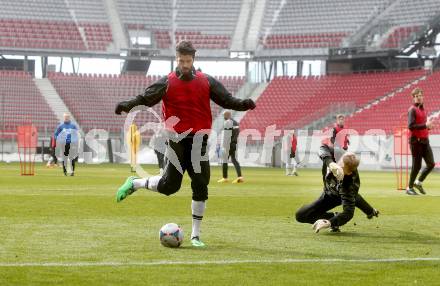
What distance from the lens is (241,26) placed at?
188 feet

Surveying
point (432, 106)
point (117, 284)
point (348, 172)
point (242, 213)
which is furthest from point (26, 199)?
point (432, 106)

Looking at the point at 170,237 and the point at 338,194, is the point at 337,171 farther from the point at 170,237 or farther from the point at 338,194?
the point at 170,237

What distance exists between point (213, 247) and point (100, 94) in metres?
46.7

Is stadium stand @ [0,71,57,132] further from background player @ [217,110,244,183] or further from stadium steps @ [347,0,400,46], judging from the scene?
background player @ [217,110,244,183]

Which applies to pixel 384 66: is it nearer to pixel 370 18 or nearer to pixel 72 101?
pixel 370 18

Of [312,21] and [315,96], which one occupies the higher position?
[312,21]

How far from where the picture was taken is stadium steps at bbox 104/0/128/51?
182 ft

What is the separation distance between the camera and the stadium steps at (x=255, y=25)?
184 ft

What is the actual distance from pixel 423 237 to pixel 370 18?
44345 millimetres

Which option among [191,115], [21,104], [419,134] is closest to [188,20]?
[21,104]

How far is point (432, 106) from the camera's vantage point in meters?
43.3

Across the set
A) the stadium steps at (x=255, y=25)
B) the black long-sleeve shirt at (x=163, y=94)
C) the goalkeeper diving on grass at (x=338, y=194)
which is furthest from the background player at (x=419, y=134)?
the stadium steps at (x=255, y=25)

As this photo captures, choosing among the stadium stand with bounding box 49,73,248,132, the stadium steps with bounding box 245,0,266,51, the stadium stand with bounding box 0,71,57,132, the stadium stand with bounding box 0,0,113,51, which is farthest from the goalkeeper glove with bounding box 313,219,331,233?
the stadium stand with bounding box 0,0,113,51

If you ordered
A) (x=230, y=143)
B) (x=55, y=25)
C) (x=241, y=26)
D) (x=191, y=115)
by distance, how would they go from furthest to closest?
(x=241, y=26)
(x=55, y=25)
(x=230, y=143)
(x=191, y=115)
